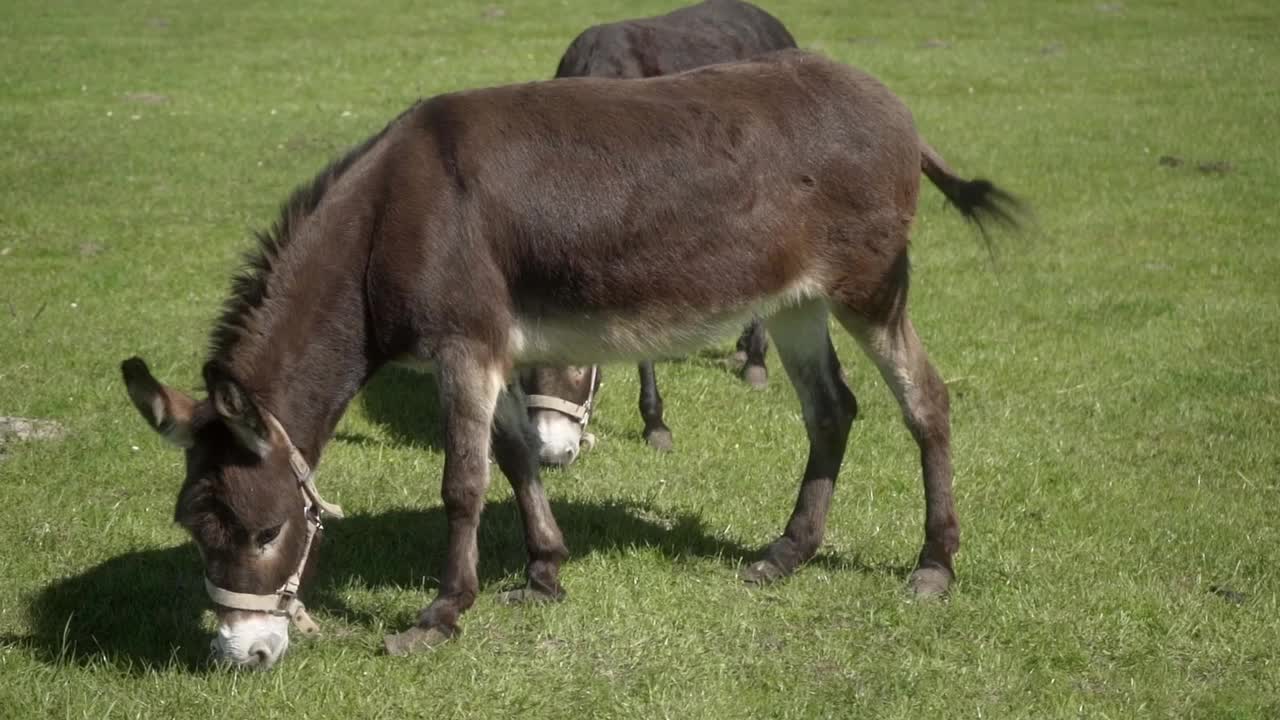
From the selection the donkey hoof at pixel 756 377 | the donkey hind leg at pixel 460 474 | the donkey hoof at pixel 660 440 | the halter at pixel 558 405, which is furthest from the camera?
the donkey hoof at pixel 756 377

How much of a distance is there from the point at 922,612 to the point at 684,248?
1.60 metres

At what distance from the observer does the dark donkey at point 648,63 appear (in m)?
6.77

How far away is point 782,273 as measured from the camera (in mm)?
5422

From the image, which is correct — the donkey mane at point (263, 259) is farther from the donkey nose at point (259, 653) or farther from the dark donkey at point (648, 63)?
the dark donkey at point (648, 63)

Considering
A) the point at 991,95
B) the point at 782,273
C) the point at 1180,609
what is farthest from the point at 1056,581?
the point at 991,95

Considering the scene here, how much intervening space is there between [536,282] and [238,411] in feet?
3.89

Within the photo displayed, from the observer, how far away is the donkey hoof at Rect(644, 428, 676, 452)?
7.43 meters

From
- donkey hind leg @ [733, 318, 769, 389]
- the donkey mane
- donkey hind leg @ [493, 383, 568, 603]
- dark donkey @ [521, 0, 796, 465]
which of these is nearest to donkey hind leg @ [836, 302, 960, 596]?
dark donkey @ [521, 0, 796, 465]

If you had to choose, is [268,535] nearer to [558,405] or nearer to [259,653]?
[259,653]

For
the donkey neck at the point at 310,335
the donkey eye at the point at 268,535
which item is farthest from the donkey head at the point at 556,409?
the donkey eye at the point at 268,535

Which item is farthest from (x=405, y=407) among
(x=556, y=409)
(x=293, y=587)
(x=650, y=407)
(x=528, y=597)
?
(x=293, y=587)

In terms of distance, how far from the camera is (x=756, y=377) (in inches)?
337

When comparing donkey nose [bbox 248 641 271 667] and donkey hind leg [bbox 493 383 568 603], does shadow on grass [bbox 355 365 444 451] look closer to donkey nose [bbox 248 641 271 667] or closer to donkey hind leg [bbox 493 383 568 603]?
donkey hind leg [bbox 493 383 568 603]

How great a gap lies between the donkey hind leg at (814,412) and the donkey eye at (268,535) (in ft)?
6.56
